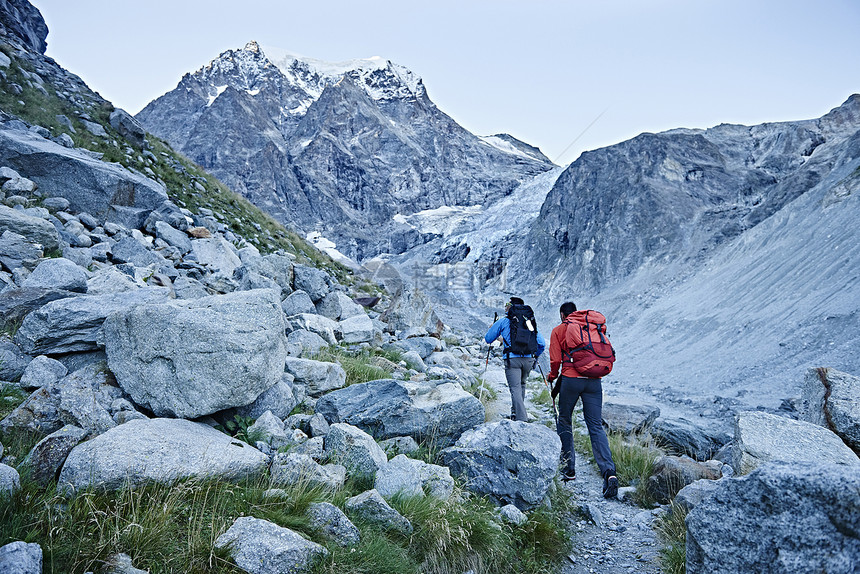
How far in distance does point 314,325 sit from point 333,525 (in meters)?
6.70

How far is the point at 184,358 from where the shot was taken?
411cm

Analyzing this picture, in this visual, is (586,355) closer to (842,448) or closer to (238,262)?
(842,448)

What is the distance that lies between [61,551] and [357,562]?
5.42 feet

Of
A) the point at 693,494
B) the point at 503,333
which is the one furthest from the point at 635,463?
the point at 503,333

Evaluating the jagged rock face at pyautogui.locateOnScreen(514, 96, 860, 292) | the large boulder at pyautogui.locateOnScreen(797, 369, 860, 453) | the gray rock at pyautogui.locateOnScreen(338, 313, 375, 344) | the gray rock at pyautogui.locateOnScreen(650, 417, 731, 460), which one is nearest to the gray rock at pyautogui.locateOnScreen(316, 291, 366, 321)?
the gray rock at pyautogui.locateOnScreen(338, 313, 375, 344)

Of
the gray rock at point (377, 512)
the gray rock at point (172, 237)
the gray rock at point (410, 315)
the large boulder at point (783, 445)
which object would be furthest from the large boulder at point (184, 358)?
the gray rock at point (410, 315)

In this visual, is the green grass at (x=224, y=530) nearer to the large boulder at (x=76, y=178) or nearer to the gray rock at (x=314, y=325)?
the gray rock at (x=314, y=325)

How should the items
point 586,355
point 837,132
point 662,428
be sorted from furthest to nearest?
point 837,132 < point 662,428 < point 586,355

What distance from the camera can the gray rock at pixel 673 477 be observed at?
205 inches

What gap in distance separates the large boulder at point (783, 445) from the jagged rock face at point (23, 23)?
94.3 ft

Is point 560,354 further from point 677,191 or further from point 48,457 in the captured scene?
point 677,191

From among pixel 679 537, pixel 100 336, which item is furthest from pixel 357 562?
pixel 100 336

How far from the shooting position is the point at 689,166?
49125 millimetres

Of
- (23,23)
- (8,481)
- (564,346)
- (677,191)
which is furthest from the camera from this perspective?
(677,191)
